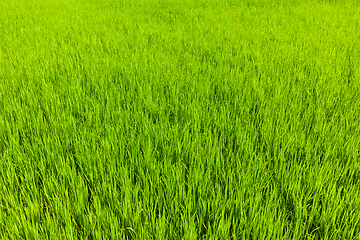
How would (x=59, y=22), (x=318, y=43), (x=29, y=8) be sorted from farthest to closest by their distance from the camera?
1. (x=29, y=8)
2. (x=59, y=22)
3. (x=318, y=43)

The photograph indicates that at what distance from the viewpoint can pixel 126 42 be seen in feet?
8.87

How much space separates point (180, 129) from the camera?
4.14 feet

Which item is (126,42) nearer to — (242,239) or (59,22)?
(59,22)

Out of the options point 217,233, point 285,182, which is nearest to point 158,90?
point 285,182

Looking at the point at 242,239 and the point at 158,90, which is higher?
the point at 158,90

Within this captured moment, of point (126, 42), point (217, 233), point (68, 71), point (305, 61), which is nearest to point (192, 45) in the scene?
point (126, 42)

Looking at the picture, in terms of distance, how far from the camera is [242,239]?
2.25 ft

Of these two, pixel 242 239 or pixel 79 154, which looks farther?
pixel 79 154

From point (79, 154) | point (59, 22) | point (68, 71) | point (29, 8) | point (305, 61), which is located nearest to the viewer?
point (79, 154)

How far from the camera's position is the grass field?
77 cm

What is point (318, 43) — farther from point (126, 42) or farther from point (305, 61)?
point (126, 42)

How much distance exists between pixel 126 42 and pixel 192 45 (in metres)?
0.74

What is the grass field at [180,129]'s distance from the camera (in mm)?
767

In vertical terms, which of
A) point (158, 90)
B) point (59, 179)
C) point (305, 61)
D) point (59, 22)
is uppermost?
point (59, 22)
